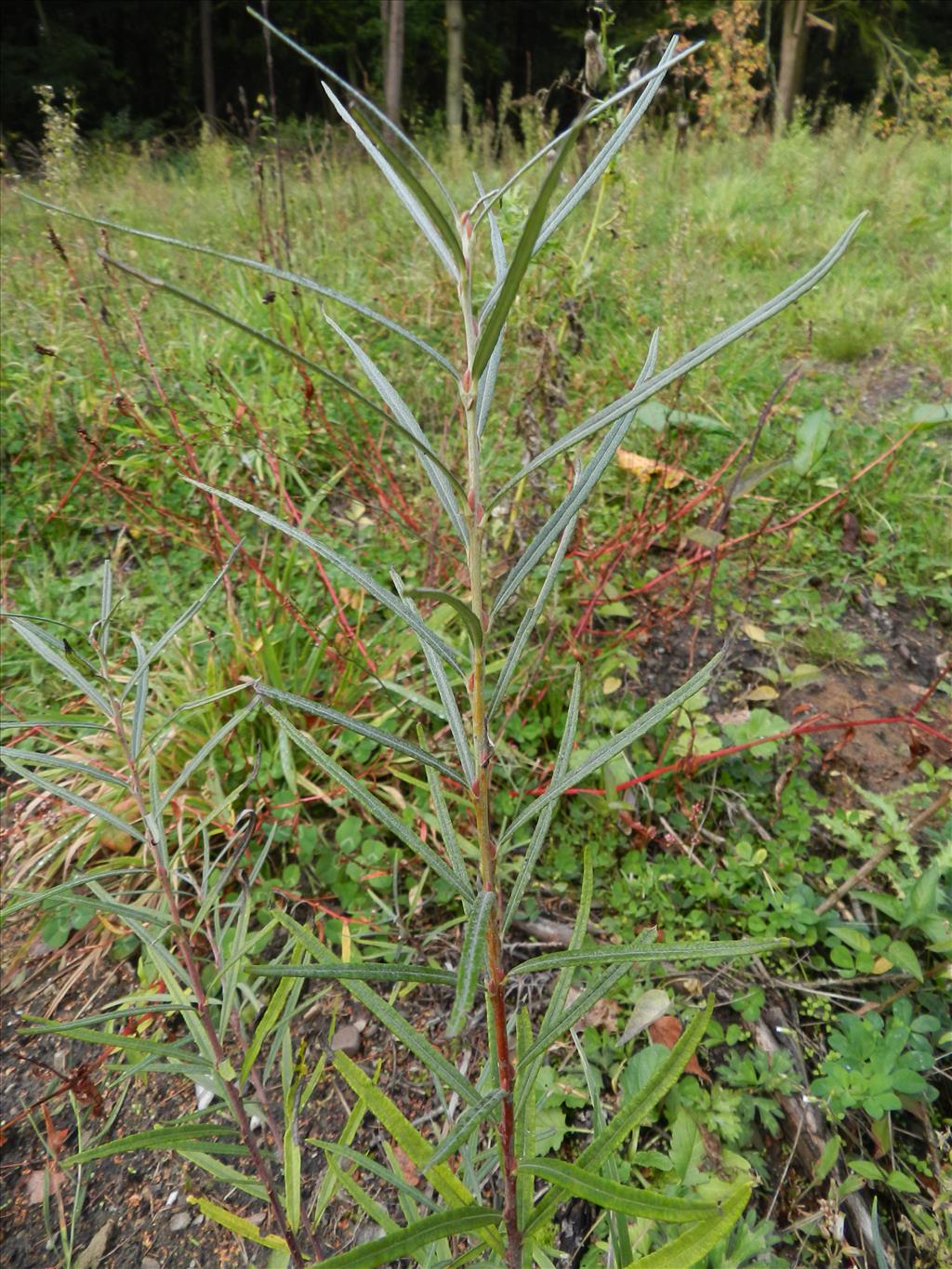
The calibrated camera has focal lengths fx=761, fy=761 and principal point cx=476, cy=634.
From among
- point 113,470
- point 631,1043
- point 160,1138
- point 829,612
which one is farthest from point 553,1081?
point 113,470

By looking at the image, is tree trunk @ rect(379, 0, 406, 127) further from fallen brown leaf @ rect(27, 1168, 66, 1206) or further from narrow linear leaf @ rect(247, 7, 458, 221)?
fallen brown leaf @ rect(27, 1168, 66, 1206)

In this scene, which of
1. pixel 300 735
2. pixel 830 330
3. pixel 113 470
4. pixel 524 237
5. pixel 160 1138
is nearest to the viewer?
pixel 524 237

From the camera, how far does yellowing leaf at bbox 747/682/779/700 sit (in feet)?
6.62

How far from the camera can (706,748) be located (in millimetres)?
1804

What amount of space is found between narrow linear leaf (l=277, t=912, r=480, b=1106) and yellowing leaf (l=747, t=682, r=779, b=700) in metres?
1.50

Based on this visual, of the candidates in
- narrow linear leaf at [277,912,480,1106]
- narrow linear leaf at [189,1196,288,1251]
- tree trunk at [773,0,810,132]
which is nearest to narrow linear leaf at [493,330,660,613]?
narrow linear leaf at [277,912,480,1106]

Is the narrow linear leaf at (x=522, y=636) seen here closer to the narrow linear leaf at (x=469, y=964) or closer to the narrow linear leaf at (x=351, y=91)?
the narrow linear leaf at (x=469, y=964)

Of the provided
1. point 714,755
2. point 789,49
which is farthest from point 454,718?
point 789,49

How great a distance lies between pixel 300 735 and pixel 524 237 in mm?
474

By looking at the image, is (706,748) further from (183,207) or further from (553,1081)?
(183,207)

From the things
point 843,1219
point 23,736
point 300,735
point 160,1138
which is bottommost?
point 843,1219

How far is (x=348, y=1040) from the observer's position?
1516 mm

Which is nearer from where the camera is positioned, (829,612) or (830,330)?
(829,612)

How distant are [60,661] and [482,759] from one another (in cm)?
62
